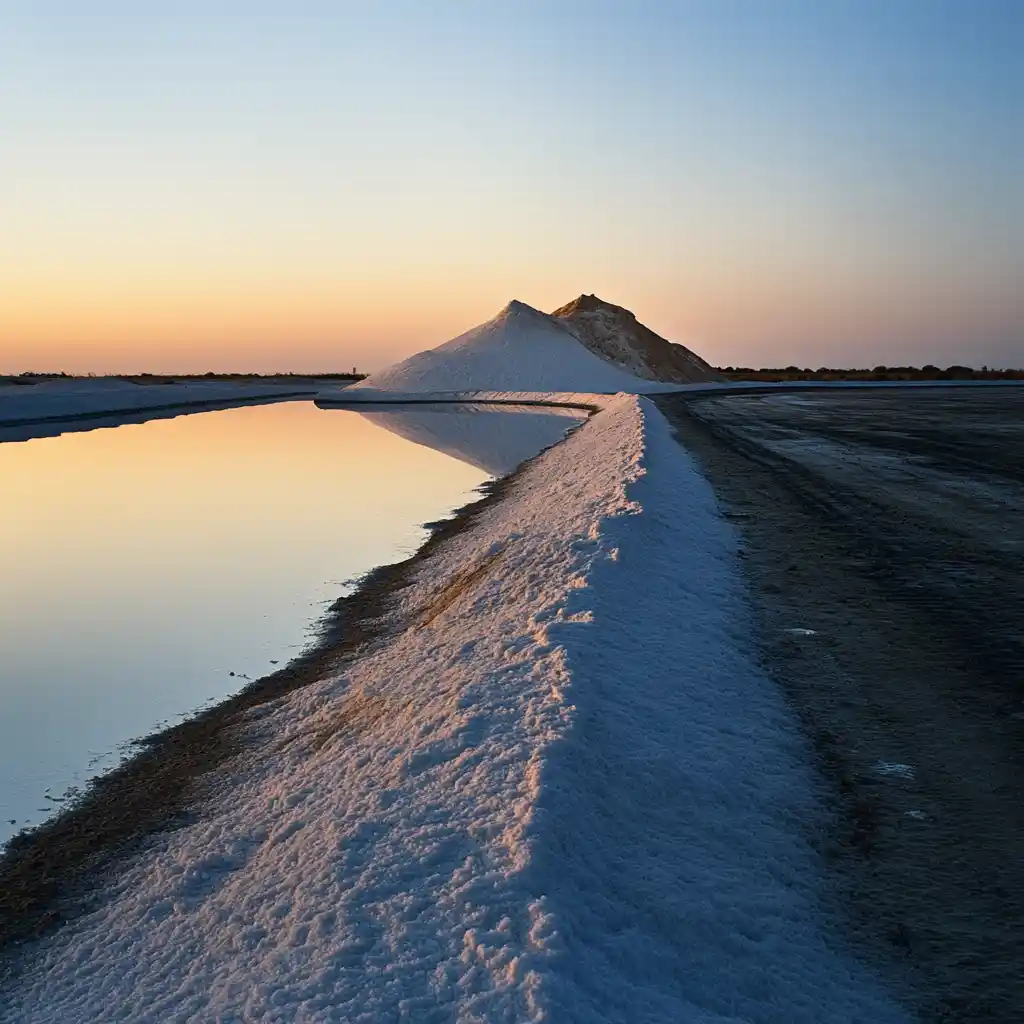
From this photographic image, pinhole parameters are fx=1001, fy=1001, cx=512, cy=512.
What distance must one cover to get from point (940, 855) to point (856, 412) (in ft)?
146

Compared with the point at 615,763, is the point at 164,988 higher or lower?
lower

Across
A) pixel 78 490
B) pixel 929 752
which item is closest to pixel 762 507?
pixel 929 752

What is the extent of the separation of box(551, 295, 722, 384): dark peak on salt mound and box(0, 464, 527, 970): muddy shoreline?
118260 millimetres

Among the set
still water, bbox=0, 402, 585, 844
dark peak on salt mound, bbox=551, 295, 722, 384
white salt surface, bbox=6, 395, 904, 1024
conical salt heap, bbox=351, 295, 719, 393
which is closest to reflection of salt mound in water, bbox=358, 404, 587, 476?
still water, bbox=0, 402, 585, 844

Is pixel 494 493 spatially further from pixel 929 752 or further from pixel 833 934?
pixel 833 934

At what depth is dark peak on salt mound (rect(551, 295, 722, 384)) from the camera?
130 metres

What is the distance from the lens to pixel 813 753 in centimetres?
629

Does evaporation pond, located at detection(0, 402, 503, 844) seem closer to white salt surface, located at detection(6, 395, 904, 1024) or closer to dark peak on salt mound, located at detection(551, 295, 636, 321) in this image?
white salt surface, located at detection(6, 395, 904, 1024)

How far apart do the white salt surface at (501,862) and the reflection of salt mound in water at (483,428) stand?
19.5 m

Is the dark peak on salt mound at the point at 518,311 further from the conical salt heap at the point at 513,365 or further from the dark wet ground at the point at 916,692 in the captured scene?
the dark wet ground at the point at 916,692

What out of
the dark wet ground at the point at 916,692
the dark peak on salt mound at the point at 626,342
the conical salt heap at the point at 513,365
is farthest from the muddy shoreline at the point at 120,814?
the dark peak on salt mound at the point at 626,342

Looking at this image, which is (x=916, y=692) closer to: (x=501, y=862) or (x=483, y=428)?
(x=501, y=862)

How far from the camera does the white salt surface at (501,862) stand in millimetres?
3969

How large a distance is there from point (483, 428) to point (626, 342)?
89864 millimetres
